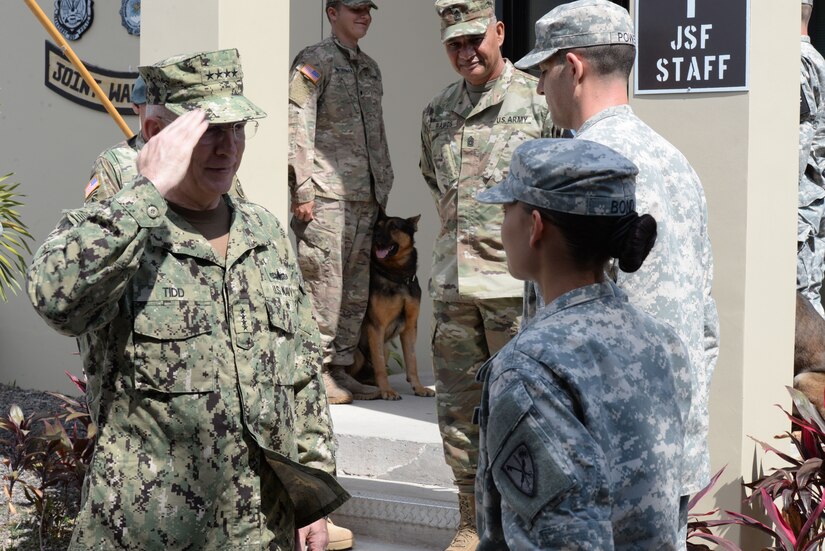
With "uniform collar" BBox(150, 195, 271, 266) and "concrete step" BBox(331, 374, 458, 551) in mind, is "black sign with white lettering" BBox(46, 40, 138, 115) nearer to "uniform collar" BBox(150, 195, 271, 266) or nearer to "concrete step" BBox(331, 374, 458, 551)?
"concrete step" BBox(331, 374, 458, 551)

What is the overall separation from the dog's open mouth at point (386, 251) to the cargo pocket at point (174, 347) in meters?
4.12

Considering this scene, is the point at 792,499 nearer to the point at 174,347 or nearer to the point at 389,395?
the point at 174,347

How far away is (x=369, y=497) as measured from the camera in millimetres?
5297

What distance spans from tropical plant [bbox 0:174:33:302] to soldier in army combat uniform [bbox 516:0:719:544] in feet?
16.7

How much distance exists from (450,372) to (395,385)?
8.91 ft

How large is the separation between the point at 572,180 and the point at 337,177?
480 centimetres

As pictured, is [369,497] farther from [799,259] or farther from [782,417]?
[799,259]

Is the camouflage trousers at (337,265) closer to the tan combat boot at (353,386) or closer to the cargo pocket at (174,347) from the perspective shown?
the tan combat boot at (353,386)

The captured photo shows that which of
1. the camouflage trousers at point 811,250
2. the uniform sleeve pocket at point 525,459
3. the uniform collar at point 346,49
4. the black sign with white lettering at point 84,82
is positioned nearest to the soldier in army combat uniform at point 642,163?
the uniform sleeve pocket at point 525,459

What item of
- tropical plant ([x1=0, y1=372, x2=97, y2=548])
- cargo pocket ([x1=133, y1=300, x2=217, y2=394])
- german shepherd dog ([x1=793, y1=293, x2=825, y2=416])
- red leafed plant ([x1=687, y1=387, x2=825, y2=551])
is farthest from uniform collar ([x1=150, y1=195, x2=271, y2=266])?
german shepherd dog ([x1=793, y1=293, x2=825, y2=416])

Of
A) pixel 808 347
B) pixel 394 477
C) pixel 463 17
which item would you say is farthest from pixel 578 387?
pixel 808 347

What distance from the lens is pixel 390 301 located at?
276 inches

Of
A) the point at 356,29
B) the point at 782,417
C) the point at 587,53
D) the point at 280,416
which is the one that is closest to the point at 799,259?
the point at 782,417

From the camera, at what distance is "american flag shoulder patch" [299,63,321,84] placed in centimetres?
652
